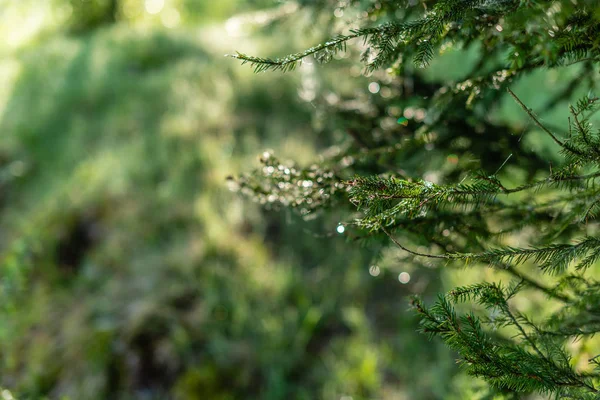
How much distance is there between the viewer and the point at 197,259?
4410 millimetres

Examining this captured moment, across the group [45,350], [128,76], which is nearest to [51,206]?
[45,350]

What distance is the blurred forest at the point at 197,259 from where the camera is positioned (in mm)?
3531

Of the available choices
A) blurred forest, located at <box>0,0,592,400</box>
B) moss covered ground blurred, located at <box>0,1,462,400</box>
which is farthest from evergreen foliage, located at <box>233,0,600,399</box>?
moss covered ground blurred, located at <box>0,1,462,400</box>

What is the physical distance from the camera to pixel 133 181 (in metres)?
5.59

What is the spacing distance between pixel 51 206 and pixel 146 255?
1.59 meters

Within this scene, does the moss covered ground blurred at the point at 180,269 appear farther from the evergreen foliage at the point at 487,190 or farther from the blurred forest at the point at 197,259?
the evergreen foliage at the point at 487,190

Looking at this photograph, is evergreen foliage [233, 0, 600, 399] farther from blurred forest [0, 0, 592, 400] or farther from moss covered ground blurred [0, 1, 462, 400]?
moss covered ground blurred [0, 1, 462, 400]

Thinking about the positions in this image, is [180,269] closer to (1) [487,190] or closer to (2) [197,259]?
(2) [197,259]

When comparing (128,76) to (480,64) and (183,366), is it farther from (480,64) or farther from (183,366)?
(480,64)

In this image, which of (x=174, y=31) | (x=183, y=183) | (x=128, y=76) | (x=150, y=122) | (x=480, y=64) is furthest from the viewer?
(x=174, y=31)

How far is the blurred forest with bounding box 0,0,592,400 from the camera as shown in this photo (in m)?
3.53

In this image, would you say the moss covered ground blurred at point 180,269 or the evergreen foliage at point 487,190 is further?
the moss covered ground blurred at point 180,269

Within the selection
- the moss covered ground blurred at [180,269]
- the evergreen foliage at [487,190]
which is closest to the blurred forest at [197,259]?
the moss covered ground blurred at [180,269]

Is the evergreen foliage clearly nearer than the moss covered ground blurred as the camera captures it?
Yes
